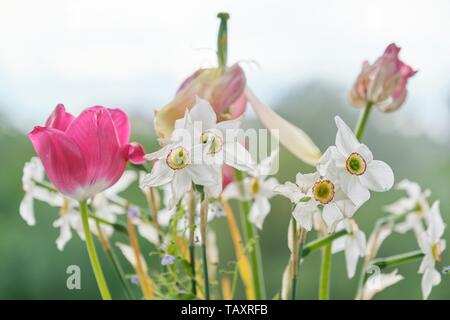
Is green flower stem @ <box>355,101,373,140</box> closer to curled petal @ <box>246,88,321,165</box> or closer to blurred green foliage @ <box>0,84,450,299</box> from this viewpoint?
curled petal @ <box>246,88,321,165</box>


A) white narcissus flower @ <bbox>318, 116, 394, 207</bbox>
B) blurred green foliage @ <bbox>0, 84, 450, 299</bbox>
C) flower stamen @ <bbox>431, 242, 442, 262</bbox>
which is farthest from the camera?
blurred green foliage @ <bbox>0, 84, 450, 299</bbox>

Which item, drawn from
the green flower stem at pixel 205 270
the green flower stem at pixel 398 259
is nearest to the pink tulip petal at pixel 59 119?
the green flower stem at pixel 205 270

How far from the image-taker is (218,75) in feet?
1.36

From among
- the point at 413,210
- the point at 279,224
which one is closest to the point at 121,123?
the point at 413,210

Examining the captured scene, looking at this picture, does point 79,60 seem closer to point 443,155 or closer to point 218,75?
point 218,75

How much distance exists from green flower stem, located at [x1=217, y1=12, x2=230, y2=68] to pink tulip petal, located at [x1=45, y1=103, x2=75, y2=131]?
3.9 inches

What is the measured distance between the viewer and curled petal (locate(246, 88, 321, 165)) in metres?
0.42

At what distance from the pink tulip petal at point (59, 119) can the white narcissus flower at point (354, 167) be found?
6.0 inches

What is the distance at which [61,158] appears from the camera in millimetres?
371

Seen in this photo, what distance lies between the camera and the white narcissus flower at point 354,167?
0.34 meters

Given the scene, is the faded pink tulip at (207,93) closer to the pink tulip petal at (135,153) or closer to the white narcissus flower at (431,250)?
the pink tulip petal at (135,153)

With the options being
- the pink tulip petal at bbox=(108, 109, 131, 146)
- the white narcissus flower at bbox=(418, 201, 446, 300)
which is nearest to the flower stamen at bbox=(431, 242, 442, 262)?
the white narcissus flower at bbox=(418, 201, 446, 300)

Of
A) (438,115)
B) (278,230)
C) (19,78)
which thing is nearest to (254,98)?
(19,78)
